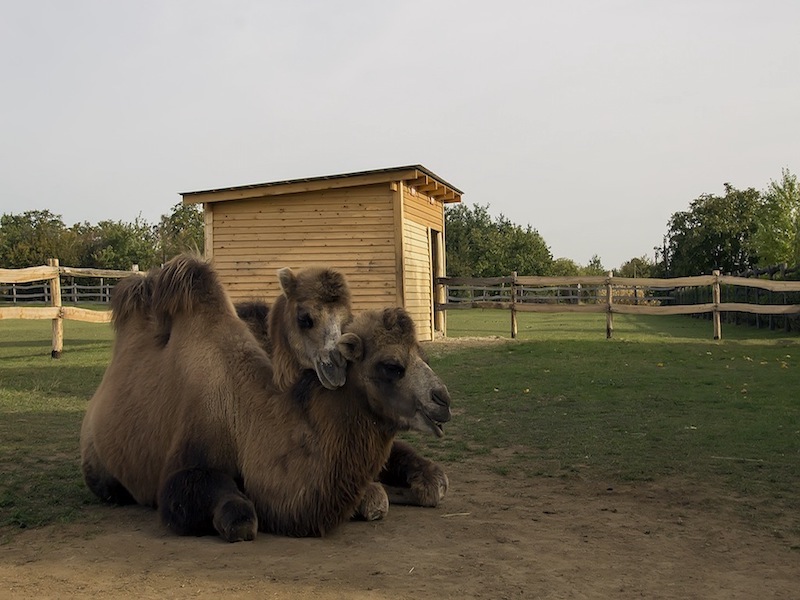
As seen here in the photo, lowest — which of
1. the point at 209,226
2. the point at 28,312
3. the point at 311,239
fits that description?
the point at 28,312

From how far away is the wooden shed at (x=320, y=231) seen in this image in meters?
19.8

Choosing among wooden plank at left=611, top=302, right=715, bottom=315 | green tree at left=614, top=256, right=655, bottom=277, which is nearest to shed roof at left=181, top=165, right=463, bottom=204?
wooden plank at left=611, top=302, right=715, bottom=315

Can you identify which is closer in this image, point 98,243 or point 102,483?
point 102,483

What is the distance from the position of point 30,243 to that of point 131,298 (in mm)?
62103

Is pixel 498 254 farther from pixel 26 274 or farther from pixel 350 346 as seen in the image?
pixel 350 346

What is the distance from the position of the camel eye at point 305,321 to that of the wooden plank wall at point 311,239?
1386 centimetres

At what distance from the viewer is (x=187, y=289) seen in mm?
5949

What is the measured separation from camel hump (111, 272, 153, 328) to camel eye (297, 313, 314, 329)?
1.32 m

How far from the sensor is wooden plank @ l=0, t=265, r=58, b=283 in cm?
1725

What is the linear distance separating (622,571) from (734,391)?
8290mm

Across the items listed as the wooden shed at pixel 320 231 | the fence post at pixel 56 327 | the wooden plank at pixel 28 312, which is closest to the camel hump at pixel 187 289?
the wooden plank at pixel 28 312

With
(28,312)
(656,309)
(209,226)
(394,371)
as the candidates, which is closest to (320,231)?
(209,226)

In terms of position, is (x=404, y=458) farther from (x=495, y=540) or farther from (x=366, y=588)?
(x=366, y=588)

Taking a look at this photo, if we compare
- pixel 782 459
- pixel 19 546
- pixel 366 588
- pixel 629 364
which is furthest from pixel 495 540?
pixel 629 364
